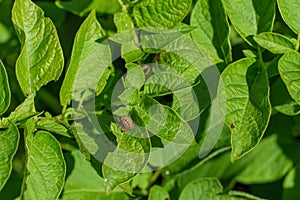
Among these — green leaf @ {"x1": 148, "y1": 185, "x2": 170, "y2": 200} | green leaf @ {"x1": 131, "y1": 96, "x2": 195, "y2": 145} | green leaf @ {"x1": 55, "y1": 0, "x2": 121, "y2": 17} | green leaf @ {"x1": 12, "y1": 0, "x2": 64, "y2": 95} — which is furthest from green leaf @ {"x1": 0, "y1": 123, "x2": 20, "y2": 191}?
green leaf @ {"x1": 55, "y1": 0, "x2": 121, "y2": 17}

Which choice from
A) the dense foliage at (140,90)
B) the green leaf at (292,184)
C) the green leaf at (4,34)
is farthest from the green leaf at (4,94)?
the green leaf at (292,184)

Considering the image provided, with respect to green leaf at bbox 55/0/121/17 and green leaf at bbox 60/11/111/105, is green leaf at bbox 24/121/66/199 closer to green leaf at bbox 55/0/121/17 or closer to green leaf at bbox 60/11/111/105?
green leaf at bbox 60/11/111/105

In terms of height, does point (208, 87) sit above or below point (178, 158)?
above

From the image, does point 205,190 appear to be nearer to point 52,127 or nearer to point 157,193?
point 157,193

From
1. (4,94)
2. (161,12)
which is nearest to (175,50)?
(161,12)

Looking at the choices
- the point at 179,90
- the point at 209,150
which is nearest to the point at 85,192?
the point at 209,150

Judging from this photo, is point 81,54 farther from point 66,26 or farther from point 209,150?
point 66,26
